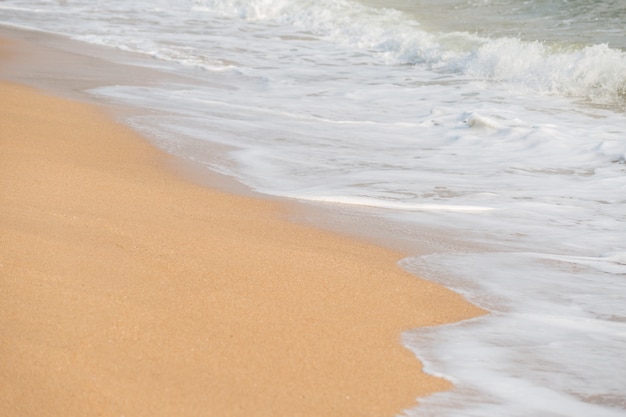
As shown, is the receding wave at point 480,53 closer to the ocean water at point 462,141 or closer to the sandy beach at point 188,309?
the ocean water at point 462,141

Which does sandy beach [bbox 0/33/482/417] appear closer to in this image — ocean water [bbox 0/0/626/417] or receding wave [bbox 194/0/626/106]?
ocean water [bbox 0/0/626/417]

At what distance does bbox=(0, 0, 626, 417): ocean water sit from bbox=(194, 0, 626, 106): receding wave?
0.12 ft

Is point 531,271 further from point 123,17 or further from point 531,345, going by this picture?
point 123,17

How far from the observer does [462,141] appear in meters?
7.36

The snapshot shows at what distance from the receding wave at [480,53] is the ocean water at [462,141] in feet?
0.12

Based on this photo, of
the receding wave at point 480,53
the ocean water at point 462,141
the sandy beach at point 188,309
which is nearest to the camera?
the sandy beach at point 188,309

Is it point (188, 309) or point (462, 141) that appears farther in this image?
point (462, 141)

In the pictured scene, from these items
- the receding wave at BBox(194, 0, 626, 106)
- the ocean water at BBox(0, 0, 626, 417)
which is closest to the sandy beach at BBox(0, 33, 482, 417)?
the ocean water at BBox(0, 0, 626, 417)

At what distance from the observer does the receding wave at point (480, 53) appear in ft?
32.7

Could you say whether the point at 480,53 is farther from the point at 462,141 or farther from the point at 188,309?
the point at 188,309

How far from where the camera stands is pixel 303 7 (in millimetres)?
17984

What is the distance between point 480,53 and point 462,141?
173 inches

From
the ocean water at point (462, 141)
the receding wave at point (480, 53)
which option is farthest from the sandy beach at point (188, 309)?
the receding wave at point (480, 53)

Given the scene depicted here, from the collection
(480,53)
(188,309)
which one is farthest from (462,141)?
(188,309)
